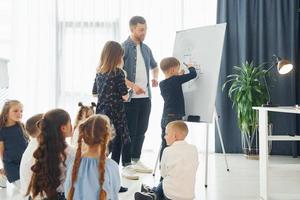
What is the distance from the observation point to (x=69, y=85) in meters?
5.46

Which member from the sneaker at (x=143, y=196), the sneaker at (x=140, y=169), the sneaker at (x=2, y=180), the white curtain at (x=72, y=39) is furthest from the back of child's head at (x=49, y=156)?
the white curtain at (x=72, y=39)

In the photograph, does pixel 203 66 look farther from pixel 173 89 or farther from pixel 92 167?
pixel 92 167

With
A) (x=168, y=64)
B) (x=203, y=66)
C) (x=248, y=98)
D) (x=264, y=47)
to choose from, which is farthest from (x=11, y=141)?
(x=264, y=47)

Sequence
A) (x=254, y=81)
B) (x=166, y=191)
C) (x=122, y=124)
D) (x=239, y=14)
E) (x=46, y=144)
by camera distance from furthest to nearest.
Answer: (x=239, y=14)
(x=254, y=81)
(x=122, y=124)
(x=166, y=191)
(x=46, y=144)

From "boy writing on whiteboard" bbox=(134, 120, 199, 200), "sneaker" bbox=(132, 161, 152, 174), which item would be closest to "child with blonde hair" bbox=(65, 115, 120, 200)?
"boy writing on whiteboard" bbox=(134, 120, 199, 200)

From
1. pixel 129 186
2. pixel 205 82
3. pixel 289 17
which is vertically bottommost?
pixel 129 186

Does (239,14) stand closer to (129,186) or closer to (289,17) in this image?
(289,17)

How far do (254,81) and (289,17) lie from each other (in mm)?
1103

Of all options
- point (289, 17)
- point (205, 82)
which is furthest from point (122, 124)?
point (289, 17)

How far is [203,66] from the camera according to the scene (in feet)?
12.0

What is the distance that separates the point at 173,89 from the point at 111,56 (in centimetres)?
65

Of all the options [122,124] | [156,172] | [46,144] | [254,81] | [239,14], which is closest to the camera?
[46,144]

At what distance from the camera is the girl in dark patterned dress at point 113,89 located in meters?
3.29

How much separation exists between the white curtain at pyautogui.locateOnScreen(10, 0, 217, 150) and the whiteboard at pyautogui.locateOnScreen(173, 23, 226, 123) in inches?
62.4
